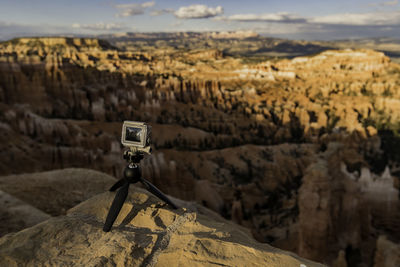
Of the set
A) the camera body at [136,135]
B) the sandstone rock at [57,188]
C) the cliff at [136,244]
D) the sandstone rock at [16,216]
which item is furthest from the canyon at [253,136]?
the sandstone rock at [16,216]

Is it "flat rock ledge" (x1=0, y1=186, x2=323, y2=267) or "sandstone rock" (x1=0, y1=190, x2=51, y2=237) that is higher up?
"flat rock ledge" (x1=0, y1=186, x2=323, y2=267)

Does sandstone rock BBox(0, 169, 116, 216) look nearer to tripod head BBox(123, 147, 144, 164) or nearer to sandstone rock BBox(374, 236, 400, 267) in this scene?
tripod head BBox(123, 147, 144, 164)

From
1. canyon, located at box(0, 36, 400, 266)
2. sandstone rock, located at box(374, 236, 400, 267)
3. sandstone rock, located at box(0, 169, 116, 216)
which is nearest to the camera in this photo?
sandstone rock, located at box(0, 169, 116, 216)

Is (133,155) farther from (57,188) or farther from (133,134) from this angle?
(57,188)

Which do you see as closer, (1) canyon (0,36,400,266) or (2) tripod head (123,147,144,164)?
(2) tripod head (123,147,144,164)

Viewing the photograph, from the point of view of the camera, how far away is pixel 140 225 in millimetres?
3451

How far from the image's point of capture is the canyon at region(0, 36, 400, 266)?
17.4 metres

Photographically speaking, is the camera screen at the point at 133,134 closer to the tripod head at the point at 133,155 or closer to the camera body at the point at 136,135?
the camera body at the point at 136,135

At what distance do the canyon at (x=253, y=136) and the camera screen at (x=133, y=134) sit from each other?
11867 millimetres

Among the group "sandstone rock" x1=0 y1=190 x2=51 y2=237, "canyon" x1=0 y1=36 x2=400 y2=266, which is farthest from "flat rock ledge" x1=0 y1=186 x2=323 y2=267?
"canyon" x1=0 y1=36 x2=400 y2=266

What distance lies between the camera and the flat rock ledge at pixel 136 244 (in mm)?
2781

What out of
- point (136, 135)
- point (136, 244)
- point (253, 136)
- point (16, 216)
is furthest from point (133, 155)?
point (253, 136)

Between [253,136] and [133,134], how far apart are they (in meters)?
53.8

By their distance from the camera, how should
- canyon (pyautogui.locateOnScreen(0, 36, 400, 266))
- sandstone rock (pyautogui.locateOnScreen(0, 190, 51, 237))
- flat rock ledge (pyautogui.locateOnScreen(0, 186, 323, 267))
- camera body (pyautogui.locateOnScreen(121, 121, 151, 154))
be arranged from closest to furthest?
flat rock ledge (pyautogui.locateOnScreen(0, 186, 323, 267))
camera body (pyautogui.locateOnScreen(121, 121, 151, 154))
sandstone rock (pyautogui.locateOnScreen(0, 190, 51, 237))
canyon (pyautogui.locateOnScreen(0, 36, 400, 266))
